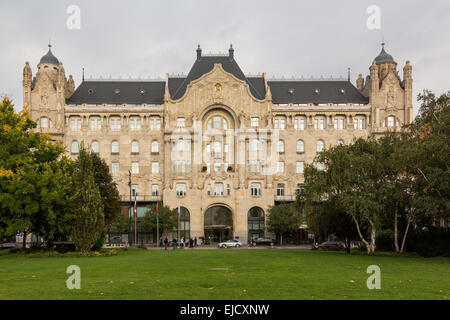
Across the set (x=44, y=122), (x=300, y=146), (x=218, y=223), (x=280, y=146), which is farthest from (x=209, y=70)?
(x=44, y=122)

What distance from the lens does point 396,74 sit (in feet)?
324

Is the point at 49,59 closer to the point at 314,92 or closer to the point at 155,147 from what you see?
the point at 155,147

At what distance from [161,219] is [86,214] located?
128 feet

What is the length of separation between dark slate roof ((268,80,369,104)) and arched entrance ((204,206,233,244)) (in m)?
23.9

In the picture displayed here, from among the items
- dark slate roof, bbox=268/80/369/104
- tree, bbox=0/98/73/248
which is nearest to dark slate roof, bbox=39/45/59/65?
dark slate roof, bbox=268/80/369/104

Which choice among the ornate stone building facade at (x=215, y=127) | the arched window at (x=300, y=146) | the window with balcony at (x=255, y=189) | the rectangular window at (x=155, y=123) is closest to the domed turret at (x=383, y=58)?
the ornate stone building facade at (x=215, y=127)

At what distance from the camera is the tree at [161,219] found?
83.4 meters

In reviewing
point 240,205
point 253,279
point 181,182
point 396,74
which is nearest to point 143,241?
point 181,182

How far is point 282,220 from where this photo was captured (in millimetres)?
82375

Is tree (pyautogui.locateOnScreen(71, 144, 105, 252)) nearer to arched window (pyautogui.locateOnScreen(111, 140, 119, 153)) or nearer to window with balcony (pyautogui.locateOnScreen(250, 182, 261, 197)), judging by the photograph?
window with balcony (pyautogui.locateOnScreen(250, 182, 261, 197))

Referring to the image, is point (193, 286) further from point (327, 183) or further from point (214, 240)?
Answer: point (214, 240)

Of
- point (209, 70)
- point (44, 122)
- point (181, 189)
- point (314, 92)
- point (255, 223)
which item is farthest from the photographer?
point (314, 92)

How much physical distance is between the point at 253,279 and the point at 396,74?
8555cm

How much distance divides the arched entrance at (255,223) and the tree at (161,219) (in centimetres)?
1433
